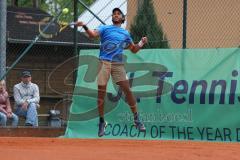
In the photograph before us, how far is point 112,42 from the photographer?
37.0 feet

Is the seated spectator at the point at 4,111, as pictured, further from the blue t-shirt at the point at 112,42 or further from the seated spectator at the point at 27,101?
the blue t-shirt at the point at 112,42

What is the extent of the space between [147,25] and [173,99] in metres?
6.46

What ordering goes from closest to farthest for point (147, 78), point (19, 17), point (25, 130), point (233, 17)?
point (147, 78), point (25, 130), point (233, 17), point (19, 17)

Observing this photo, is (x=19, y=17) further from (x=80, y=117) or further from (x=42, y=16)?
(x=80, y=117)

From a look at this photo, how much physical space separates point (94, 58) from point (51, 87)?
178 inches

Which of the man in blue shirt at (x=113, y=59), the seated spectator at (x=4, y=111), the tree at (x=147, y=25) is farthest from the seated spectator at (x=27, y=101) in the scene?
the tree at (x=147, y=25)

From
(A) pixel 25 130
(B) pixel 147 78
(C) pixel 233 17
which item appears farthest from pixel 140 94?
(C) pixel 233 17

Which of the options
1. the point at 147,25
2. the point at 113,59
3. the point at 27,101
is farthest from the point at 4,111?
the point at 147,25

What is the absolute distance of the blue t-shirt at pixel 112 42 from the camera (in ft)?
36.8

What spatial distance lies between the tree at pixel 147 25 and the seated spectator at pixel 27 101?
13.5 feet

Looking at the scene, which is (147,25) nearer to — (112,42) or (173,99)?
(173,99)

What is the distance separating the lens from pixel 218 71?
1220 cm

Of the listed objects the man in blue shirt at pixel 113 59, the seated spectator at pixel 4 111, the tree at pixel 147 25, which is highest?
the tree at pixel 147 25

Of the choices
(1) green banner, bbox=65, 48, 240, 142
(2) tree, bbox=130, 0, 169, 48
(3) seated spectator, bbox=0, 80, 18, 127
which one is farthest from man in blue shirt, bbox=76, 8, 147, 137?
(2) tree, bbox=130, 0, 169, 48
